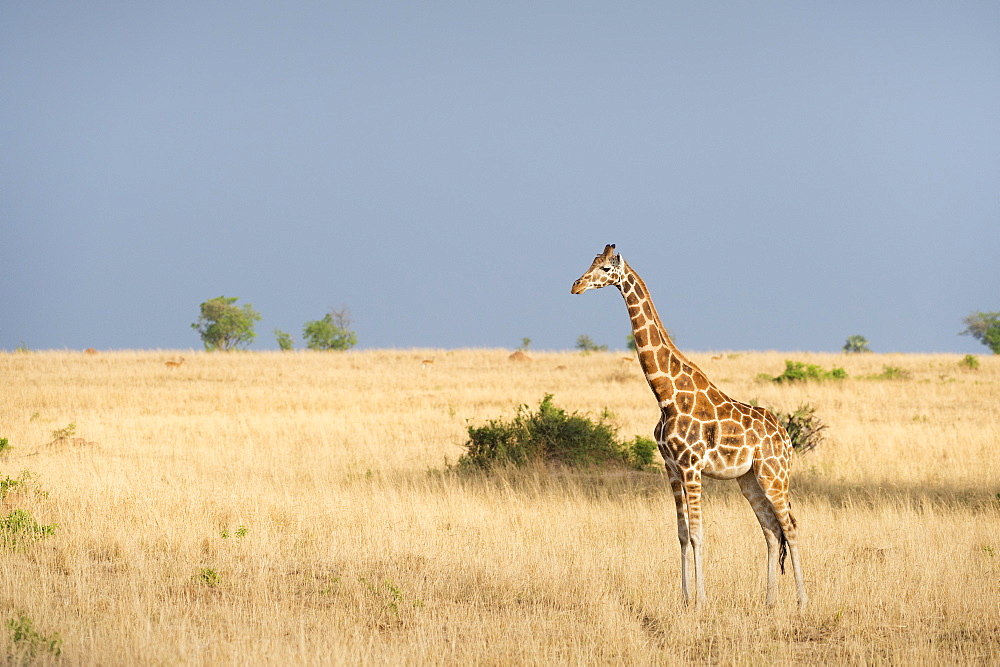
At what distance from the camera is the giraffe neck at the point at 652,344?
26.7 ft

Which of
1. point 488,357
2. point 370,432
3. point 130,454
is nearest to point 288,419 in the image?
point 370,432

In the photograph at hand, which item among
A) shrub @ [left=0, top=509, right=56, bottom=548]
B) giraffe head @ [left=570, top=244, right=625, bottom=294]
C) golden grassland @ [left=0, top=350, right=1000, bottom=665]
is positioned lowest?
golden grassland @ [left=0, top=350, right=1000, bottom=665]

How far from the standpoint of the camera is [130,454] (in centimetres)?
1734

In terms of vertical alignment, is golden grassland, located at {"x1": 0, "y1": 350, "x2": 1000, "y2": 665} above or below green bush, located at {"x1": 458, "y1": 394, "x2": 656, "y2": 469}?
below

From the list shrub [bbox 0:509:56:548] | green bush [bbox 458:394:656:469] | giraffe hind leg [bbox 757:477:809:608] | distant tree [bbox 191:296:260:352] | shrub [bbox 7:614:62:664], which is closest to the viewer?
shrub [bbox 7:614:62:664]

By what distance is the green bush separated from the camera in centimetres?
1606

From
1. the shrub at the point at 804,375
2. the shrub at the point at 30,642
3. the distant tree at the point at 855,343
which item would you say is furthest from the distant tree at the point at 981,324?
the shrub at the point at 30,642

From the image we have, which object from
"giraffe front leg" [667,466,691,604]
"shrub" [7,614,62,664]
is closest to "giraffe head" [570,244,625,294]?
"giraffe front leg" [667,466,691,604]

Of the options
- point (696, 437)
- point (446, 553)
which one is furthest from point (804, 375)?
point (696, 437)

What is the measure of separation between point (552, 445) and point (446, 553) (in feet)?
21.1

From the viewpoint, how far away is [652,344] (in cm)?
824

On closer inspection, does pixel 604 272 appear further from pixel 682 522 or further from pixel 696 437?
pixel 682 522

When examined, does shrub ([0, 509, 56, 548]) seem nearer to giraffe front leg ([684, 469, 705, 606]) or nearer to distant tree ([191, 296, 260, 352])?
giraffe front leg ([684, 469, 705, 606])

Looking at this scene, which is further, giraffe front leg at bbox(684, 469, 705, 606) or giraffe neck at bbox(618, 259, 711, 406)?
giraffe neck at bbox(618, 259, 711, 406)
